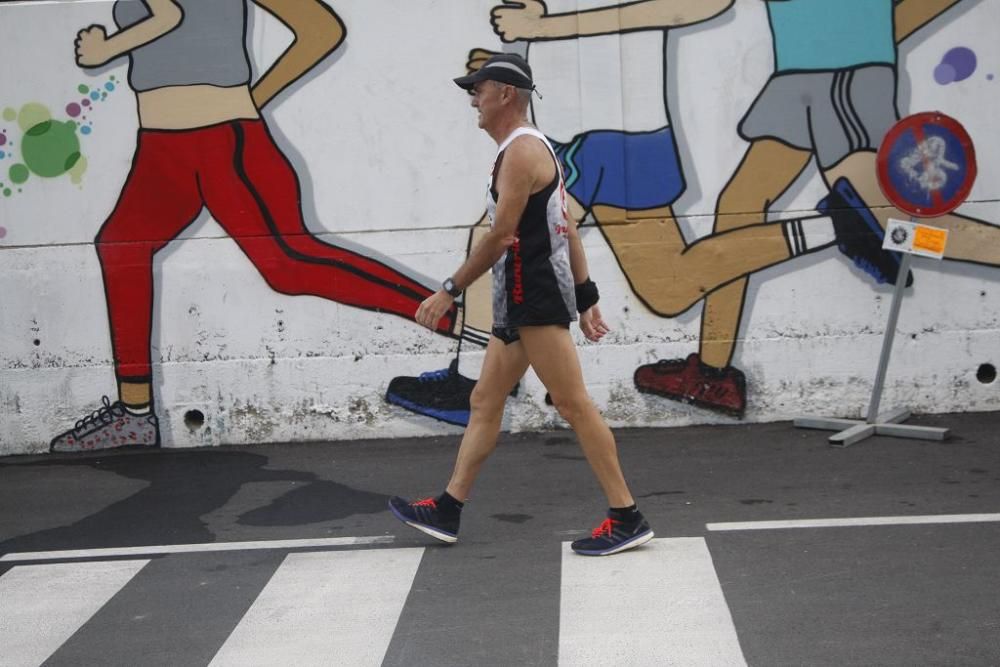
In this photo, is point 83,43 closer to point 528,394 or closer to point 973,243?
point 528,394

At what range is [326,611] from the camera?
16.5 ft

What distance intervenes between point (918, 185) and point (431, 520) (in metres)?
3.69

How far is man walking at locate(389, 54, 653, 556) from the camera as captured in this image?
546 cm

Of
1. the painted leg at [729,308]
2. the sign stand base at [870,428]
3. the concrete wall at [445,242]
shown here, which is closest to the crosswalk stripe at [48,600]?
the concrete wall at [445,242]

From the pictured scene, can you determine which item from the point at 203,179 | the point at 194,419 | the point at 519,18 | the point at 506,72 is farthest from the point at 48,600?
the point at 519,18

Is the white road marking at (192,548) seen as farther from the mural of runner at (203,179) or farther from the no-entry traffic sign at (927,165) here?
the no-entry traffic sign at (927,165)

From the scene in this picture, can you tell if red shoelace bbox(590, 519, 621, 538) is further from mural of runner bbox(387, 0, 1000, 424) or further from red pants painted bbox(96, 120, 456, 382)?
red pants painted bbox(96, 120, 456, 382)

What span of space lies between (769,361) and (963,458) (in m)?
1.51

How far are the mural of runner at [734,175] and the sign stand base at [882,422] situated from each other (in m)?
0.49

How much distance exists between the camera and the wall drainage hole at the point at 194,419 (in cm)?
848

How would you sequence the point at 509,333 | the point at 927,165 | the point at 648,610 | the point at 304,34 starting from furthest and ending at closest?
the point at 304,34 → the point at 927,165 → the point at 509,333 → the point at 648,610

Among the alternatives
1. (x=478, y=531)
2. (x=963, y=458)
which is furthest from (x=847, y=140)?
(x=478, y=531)

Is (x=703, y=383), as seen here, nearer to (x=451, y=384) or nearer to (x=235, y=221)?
(x=451, y=384)

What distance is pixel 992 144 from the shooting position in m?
8.27
